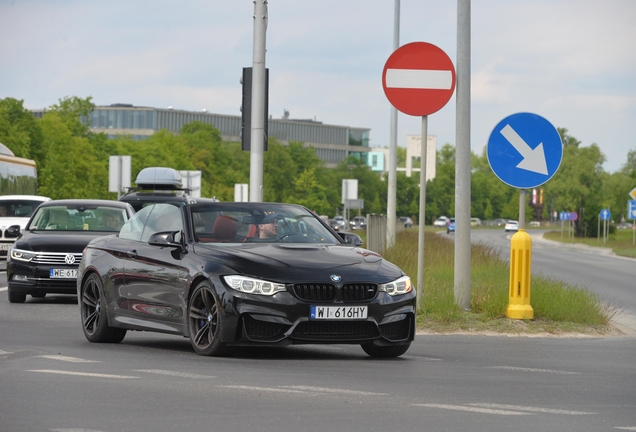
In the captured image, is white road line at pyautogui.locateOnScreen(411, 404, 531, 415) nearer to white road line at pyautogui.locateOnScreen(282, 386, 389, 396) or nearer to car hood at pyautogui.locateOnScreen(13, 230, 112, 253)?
white road line at pyautogui.locateOnScreen(282, 386, 389, 396)

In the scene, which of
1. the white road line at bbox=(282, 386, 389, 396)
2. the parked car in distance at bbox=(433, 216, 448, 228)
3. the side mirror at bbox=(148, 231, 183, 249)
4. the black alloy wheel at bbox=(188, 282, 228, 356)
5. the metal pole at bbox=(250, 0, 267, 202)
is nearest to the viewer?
the white road line at bbox=(282, 386, 389, 396)

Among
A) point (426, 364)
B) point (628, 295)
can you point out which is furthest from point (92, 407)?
point (628, 295)

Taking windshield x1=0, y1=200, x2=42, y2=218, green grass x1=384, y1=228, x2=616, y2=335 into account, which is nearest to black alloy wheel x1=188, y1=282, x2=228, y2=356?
green grass x1=384, y1=228, x2=616, y2=335

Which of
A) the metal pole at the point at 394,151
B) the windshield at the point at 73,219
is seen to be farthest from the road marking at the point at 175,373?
the metal pole at the point at 394,151

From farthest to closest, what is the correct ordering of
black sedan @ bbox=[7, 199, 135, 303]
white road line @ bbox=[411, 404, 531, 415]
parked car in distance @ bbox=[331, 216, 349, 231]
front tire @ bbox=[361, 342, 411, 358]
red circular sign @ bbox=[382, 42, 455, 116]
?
parked car in distance @ bbox=[331, 216, 349, 231] → black sedan @ bbox=[7, 199, 135, 303] → red circular sign @ bbox=[382, 42, 455, 116] → front tire @ bbox=[361, 342, 411, 358] → white road line @ bbox=[411, 404, 531, 415]

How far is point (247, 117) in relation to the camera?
20.1 metres

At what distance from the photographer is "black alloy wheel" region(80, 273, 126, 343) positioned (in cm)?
1195

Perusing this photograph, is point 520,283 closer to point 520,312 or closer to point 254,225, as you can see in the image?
point 520,312

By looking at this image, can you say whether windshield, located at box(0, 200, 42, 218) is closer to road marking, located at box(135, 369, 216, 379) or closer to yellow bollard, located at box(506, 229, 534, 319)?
yellow bollard, located at box(506, 229, 534, 319)

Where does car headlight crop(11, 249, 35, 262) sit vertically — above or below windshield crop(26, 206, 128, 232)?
below

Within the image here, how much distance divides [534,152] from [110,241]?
17.2ft

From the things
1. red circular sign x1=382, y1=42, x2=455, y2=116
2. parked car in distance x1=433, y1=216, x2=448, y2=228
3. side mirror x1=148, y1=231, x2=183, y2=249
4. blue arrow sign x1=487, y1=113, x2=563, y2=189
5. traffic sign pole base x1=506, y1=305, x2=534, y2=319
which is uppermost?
red circular sign x1=382, y1=42, x2=455, y2=116

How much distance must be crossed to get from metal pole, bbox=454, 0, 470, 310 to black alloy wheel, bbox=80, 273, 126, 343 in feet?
14.9

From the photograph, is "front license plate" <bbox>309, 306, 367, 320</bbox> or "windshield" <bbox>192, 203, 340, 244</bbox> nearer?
"front license plate" <bbox>309, 306, 367, 320</bbox>
